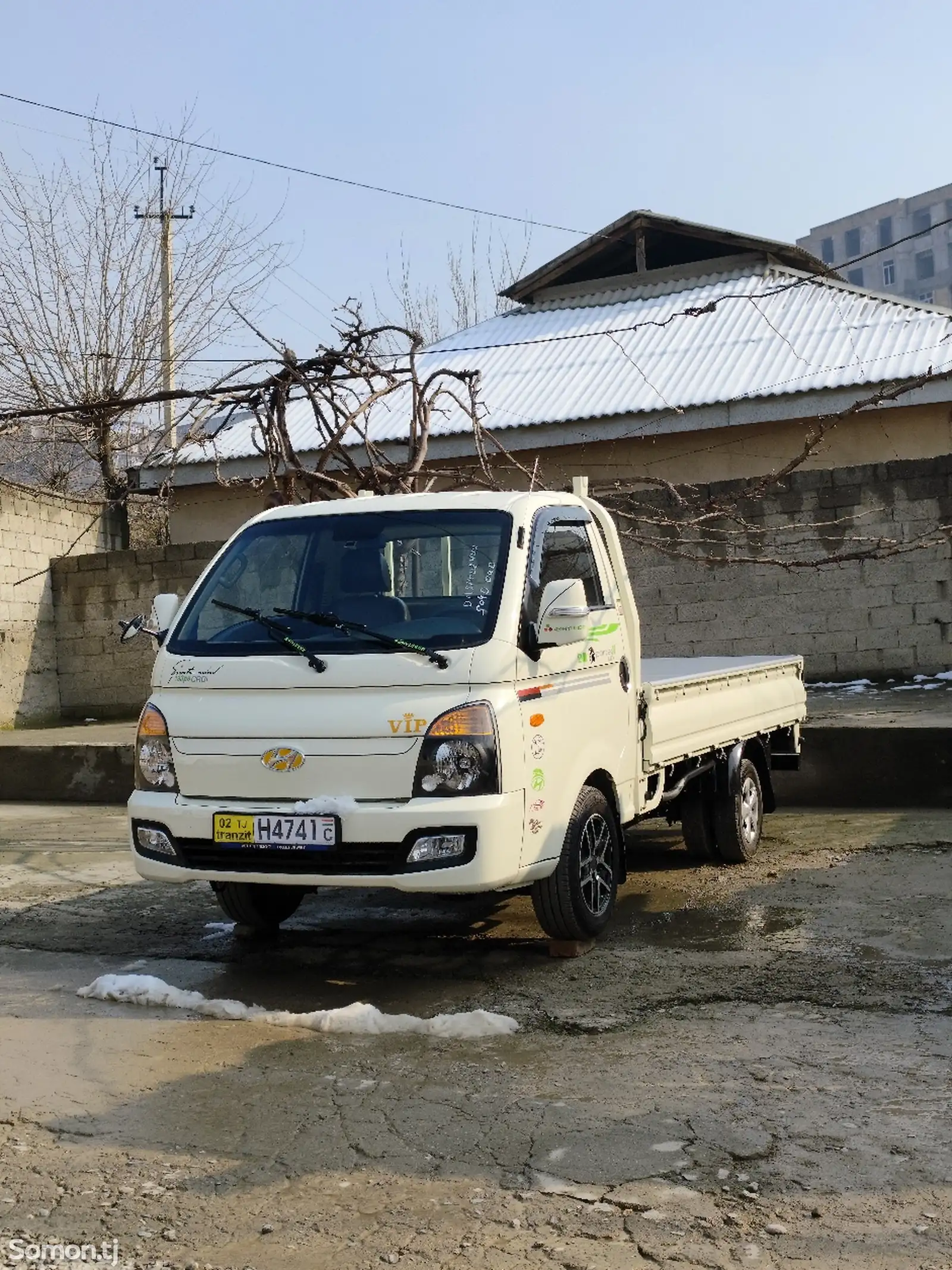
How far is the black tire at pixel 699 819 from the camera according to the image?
25.5 ft

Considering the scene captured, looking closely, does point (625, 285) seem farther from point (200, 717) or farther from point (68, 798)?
point (200, 717)

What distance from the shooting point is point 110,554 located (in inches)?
662

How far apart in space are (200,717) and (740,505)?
9.30 metres

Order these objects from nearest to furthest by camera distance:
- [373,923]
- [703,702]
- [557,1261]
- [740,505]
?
[557,1261]
[373,923]
[703,702]
[740,505]

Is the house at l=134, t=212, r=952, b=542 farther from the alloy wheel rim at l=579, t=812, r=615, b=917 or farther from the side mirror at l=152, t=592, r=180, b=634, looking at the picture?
the alloy wheel rim at l=579, t=812, r=615, b=917

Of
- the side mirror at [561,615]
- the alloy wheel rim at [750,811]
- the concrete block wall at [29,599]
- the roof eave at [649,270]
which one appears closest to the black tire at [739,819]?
the alloy wheel rim at [750,811]

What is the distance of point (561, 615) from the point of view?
554 cm

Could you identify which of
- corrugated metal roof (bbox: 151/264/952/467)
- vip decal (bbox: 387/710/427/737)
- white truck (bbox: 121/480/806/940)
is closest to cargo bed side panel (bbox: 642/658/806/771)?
white truck (bbox: 121/480/806/940)

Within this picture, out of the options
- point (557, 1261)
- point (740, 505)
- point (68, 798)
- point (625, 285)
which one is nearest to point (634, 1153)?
point (557, 1261)

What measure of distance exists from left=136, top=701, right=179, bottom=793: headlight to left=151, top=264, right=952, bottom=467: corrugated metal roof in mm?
10599

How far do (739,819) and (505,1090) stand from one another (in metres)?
3.86

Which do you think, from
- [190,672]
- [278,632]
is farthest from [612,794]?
[190,672]

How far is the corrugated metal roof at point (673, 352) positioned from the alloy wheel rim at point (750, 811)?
29.5ft

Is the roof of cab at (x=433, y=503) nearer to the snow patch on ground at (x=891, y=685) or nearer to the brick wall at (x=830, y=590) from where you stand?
the brick wall at (x=830, y=590)
